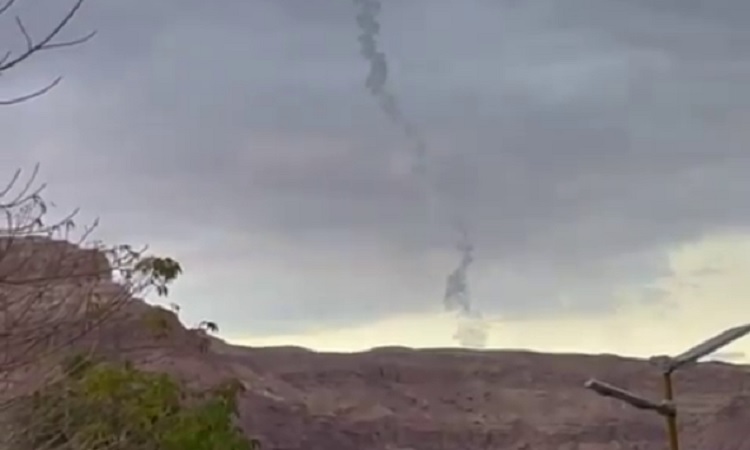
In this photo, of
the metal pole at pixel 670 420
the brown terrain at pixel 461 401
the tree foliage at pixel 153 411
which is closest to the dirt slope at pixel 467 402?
the brown terrain at pixel 461 401

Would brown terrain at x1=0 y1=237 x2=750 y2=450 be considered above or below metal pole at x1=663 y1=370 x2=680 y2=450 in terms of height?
above

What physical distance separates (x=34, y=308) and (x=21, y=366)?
1.73ft

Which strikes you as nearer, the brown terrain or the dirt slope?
the brown terrain

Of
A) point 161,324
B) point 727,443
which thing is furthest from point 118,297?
point 727,443

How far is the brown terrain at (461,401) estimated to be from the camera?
85375mm

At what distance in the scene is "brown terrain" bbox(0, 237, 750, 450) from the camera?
85.4 metres

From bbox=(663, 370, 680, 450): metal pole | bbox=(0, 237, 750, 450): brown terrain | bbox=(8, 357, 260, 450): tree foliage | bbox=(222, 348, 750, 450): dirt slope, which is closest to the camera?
bbox=(663, 370, 680, 450): metal pole

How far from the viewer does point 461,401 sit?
327 feet

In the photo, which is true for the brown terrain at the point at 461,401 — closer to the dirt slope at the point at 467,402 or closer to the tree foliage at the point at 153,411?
the dirt slope at the point at 467,402

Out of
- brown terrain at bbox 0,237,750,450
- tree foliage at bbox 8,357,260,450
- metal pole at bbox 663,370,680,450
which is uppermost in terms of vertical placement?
brown terrain at bbox 0,237,750,450

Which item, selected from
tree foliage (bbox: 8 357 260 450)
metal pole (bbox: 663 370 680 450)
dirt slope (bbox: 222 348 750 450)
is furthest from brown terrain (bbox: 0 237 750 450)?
metal pole (bbox: 663 370 680 450)

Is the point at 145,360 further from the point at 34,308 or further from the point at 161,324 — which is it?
the point at 34,308

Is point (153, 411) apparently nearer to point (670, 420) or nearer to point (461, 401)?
point (670, 420)

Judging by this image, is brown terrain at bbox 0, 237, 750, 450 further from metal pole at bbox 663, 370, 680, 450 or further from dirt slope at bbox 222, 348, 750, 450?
metal pole at bbox 663, 370, 680, 450
